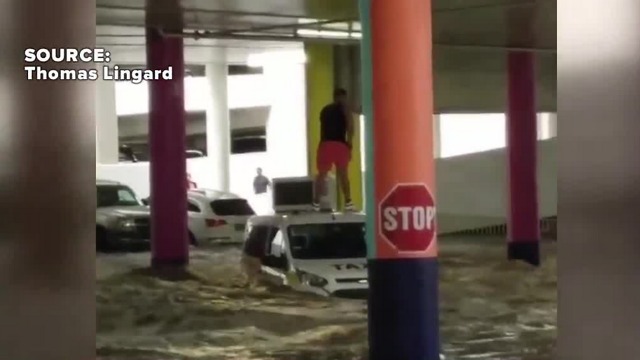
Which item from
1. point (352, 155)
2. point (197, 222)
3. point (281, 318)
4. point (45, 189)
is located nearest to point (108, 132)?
point (197, 222)

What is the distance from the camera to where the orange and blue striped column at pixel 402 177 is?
137 inches

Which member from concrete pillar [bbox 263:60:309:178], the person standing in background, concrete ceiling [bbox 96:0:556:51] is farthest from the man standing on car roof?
the person standing in background

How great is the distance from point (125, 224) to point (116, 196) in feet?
2.46

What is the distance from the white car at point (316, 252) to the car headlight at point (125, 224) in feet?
9.55

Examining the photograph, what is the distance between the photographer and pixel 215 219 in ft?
32.4

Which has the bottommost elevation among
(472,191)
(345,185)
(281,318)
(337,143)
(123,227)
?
(281,318)

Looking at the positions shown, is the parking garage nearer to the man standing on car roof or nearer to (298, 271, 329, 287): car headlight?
(298, 271, 329, 287): car headlight

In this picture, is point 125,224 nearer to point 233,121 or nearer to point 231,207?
point 231,207

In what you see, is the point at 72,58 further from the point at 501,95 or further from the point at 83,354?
the point at 501,95

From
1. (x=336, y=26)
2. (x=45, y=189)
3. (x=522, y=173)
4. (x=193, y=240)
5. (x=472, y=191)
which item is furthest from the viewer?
(x=472, y=191)

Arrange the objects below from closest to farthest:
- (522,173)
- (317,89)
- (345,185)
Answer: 1. (345,185)
2. (522,173)
3. (317,89)

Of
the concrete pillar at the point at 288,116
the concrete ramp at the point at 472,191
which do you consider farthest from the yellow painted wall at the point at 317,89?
the concrete ramp at the point at 472,191

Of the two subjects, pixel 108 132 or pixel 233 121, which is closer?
pixel 108 132

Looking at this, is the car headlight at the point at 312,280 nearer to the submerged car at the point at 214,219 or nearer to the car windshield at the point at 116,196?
the submerged car at the point at 214,219
